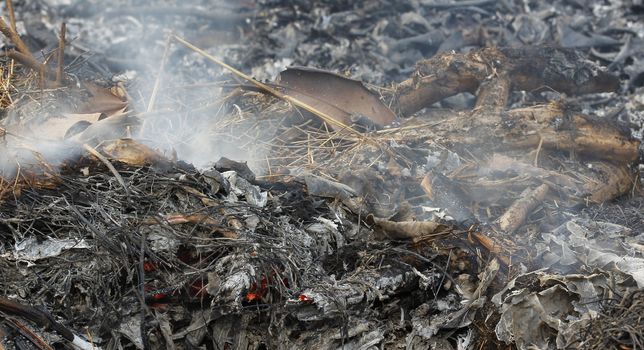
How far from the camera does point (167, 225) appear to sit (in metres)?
3.58

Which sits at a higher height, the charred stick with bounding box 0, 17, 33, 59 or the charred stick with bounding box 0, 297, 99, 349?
the charred stick with bounding box 0, 17, 33, 59

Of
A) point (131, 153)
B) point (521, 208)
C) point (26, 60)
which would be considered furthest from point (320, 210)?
point (26, 60)

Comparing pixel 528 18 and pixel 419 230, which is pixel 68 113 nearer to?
pixel 419 230

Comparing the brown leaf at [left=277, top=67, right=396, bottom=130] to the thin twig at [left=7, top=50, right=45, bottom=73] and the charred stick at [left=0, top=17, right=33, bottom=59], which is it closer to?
the thin twig at [left=7, top=50, right=45, bottom=73]

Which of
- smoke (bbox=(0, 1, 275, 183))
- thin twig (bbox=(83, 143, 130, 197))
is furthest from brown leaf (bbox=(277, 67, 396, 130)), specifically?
thin twig (bbox=(83, 143, 130, 197))

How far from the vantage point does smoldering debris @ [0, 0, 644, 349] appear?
11.0ft

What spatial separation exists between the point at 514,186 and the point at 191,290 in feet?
8.53

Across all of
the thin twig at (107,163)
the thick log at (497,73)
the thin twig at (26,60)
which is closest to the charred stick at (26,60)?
the thin twig at (26,60)

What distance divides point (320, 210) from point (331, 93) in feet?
5.57

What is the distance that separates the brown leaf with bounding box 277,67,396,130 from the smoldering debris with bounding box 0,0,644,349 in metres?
0.02

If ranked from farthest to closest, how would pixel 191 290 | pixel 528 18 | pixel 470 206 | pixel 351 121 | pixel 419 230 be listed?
1. pixel 528 18
2. pixel 351 121
3. pixel 470 206
4. pixel 419 230
5. pixel 191 290

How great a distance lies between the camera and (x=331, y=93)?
5.45 meters

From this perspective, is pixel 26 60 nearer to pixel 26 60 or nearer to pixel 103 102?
pixel 26 60

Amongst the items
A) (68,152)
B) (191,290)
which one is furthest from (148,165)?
(191,290)
